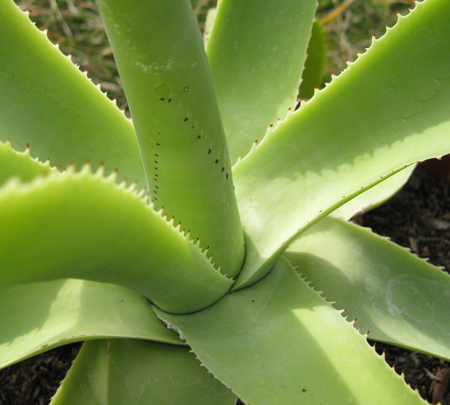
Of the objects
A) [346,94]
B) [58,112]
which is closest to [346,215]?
[346,94]

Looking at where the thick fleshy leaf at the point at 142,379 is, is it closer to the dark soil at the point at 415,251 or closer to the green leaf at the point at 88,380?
the green leaf at the point at 88,380

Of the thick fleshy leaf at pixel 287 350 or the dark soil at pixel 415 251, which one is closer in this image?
the thick fleshy leaf at pixel 287 350

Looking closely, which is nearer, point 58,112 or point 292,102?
point 58,112

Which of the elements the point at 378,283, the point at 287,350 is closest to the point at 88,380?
the point at 287,350

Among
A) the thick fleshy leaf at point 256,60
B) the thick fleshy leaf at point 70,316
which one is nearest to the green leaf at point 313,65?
the thick fleshy leaf at point 256,60

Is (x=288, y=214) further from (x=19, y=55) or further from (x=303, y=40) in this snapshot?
(x=19, y=55)

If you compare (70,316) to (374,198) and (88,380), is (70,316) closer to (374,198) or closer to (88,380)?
(88,380)

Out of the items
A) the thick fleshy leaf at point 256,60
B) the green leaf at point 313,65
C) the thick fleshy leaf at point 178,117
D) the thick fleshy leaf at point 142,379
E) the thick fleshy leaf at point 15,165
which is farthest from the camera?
the green leaf at point 313,65

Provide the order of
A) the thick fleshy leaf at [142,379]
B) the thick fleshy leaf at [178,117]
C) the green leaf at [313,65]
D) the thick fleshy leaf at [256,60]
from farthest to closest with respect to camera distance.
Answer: the green leaf at [313,65] < the thick fleshy leaf at [256,60] < the thick fleshy leaf at [142,379] < the thick fleshy leaf at [178,117]

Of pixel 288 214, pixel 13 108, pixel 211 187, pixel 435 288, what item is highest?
pixel 13 108
